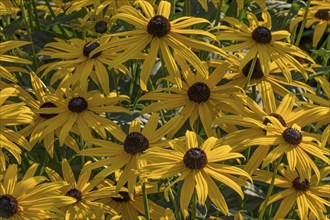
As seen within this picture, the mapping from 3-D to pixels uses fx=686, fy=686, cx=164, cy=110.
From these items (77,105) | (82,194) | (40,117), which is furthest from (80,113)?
(82,194)

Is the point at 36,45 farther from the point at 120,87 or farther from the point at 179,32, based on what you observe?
the point at 179,32

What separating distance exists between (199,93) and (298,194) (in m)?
0.40

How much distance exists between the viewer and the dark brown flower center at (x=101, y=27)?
7.68ft

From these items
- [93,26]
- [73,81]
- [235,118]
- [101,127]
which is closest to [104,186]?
[101,127]

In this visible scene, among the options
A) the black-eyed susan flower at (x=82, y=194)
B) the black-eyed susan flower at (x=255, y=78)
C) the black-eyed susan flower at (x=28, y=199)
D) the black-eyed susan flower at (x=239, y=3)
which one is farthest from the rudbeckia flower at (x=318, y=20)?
the black-eyed susan flower at (x=28, y=199)

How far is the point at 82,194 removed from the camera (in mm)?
1922

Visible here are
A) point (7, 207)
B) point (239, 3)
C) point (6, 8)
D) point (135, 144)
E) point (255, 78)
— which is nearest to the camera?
point (7, 207)

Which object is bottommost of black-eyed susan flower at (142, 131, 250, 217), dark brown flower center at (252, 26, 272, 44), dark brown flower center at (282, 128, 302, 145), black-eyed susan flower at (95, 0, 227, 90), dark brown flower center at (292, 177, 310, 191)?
black-eyed susan flower at (142, 131, 250, 217)

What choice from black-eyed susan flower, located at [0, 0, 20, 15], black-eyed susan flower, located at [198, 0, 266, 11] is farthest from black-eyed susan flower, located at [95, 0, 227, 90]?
black-eyed susan flower, located at [0, 0, 20, 15]

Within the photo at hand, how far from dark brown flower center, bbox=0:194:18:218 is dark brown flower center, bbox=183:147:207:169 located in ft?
1.43

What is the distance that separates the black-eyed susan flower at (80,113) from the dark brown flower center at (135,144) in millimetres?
118

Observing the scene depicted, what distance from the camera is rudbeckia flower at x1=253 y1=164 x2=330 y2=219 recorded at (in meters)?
1.87

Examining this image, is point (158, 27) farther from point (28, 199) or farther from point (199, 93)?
point (28, 199)

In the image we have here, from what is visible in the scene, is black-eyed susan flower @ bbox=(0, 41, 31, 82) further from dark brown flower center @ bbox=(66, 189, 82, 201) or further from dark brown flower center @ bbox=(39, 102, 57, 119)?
dark brown flower center @ bbox=(66, 189, 82, 201)
